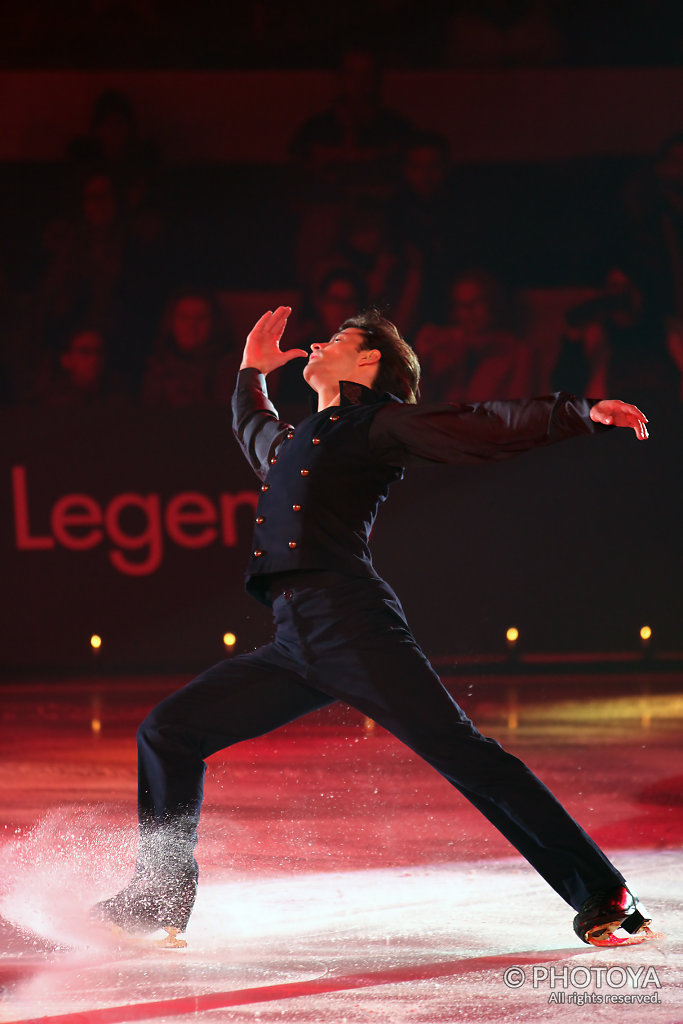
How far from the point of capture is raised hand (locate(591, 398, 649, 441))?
262 cm

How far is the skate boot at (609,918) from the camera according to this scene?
2.80m

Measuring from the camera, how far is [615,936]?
289cm

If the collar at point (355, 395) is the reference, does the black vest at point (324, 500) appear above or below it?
below

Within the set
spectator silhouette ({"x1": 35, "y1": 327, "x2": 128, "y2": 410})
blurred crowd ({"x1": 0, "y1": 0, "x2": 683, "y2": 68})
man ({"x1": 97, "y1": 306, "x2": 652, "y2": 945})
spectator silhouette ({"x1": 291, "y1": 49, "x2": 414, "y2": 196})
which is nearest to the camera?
man ({"x1": 97, "y1": 306, "x2": 652, "y2": 945})

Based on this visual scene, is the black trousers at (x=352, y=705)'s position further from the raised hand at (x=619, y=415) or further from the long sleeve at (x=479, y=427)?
the raised hand at (x=619, y=415)

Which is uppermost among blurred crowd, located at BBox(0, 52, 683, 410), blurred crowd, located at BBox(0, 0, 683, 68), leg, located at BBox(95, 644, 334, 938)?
blurred crowd, located at BBox(0, 0, 683, 68)

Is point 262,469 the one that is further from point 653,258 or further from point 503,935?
point 653,258

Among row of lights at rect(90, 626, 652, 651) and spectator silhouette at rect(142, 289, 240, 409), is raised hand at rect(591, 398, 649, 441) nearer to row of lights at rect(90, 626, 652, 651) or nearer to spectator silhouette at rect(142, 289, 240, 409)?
row of lights at rect(90, 626, 652, 651)

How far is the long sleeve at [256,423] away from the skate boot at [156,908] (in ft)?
3.82

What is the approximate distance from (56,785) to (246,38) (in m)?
6.62

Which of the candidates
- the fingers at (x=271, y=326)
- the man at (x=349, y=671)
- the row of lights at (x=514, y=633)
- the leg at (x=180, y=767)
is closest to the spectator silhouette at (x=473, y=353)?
the row of lights at (x=514, y=633)

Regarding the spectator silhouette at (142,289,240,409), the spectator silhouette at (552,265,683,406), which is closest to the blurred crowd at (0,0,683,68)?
the spectator silhouette at (552,265,683,406)

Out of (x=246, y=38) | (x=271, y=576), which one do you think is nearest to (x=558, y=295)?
(x=246, y=38)

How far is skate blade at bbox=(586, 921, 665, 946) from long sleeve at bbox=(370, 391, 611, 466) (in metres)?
1.18
